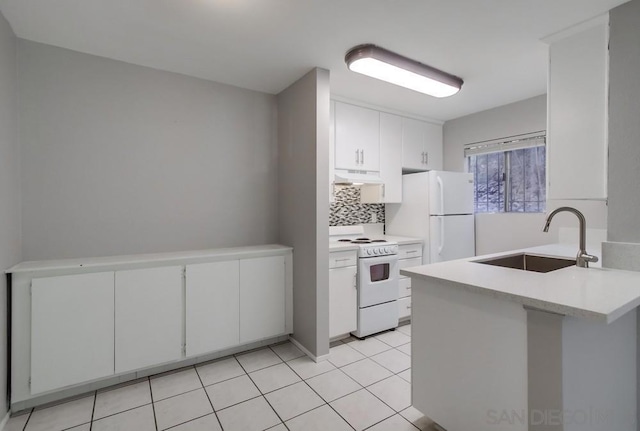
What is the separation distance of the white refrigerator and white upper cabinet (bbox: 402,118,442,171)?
0.94 ft

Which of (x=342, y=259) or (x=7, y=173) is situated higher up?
(x=7, y=173)

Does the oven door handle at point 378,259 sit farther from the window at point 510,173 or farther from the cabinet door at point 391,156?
the window at point 510,173

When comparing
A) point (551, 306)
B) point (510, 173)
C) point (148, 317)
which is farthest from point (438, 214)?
point (148, 317)

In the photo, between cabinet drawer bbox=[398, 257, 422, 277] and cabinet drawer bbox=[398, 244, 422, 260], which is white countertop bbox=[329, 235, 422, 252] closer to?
cabinet drawer bbox=[398, 244, 422, 260]

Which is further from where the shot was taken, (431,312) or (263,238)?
(263,238)

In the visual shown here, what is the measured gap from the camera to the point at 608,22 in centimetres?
181

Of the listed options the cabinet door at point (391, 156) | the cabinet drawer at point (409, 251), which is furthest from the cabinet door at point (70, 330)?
the cabinet door at point (391, 156)

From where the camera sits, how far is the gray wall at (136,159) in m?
2.15

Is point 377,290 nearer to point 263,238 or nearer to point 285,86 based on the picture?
point 263,238

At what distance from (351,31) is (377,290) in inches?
88.4

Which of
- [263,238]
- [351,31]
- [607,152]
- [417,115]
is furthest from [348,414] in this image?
[417,115]

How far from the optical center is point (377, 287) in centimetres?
301

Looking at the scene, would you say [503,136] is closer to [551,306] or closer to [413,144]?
[413,144]

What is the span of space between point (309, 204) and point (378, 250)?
918mm
